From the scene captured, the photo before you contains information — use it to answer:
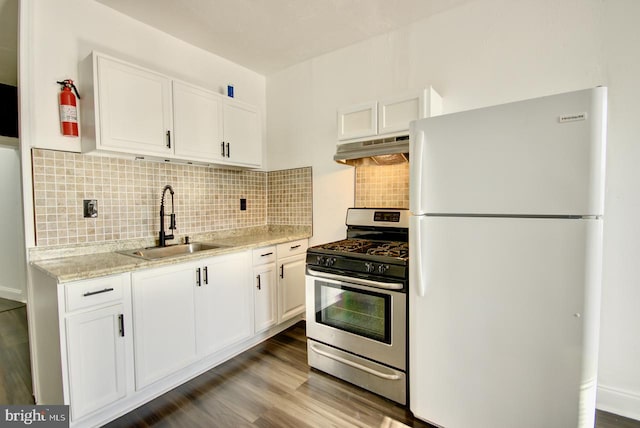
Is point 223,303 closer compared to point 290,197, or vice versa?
point 223,303

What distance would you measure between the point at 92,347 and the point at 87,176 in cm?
114

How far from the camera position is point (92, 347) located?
1502 millimetres

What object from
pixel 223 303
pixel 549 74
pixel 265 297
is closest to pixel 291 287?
pixel 265 297

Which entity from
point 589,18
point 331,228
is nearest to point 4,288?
point 331,228

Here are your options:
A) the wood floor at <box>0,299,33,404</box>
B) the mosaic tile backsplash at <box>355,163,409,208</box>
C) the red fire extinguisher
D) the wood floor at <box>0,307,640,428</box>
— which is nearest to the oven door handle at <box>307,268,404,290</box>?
the wood floor at <box>0,307,640,428</box>

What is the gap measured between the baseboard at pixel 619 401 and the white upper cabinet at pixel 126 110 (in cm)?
327

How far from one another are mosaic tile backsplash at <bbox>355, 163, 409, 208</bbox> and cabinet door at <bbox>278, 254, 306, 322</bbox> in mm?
842

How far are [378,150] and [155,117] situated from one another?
163 centimetres

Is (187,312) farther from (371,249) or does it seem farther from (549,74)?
(549,74)

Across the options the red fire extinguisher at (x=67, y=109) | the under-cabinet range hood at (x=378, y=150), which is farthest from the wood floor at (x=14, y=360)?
the under-cabinet range hood at (x=378, y=150)

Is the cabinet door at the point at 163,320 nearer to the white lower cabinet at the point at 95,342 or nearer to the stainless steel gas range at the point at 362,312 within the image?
the white lower cabinet at the point at 95,342

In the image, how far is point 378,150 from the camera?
6.54 feet

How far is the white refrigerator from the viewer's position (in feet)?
3.82

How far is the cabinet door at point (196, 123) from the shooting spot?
2184 millimetres
